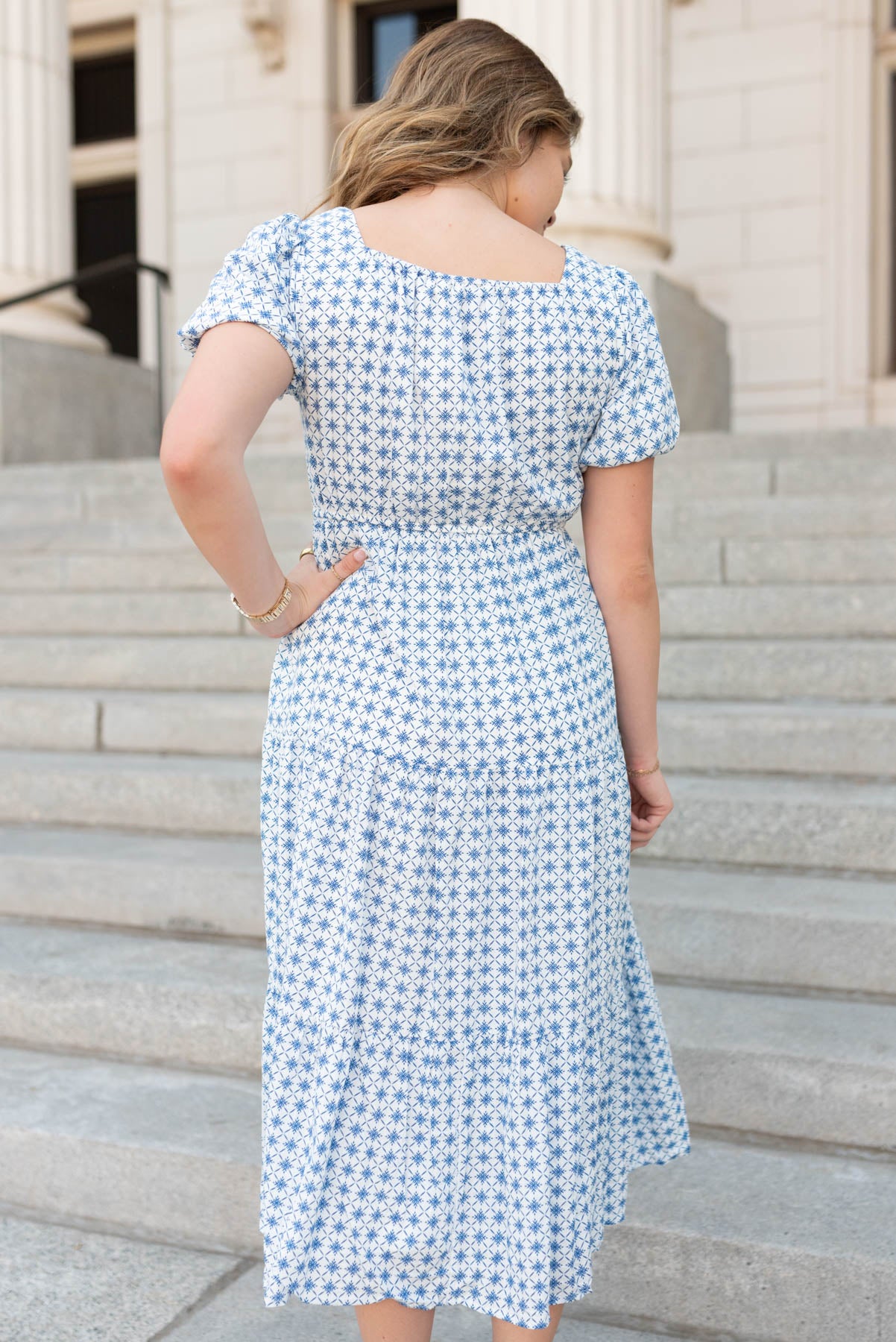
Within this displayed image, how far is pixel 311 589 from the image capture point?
1520 mm

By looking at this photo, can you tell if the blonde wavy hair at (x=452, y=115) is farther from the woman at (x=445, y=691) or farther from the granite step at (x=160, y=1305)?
the granite step at (x=160, y=1305)

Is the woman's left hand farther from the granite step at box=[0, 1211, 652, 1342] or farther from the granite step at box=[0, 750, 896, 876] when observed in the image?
the granite step at box=[0, 750, 896, 876]

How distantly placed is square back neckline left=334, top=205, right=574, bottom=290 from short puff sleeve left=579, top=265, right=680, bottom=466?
0.30ft

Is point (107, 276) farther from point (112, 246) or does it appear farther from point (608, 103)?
point (112, 246)

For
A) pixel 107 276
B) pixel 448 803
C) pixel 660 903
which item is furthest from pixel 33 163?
pixel 448 803

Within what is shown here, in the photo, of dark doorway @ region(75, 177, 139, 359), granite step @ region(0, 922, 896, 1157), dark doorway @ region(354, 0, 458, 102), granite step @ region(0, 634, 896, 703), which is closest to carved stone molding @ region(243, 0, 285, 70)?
Result: dark doorway @ region(354, 0, 458, 102)

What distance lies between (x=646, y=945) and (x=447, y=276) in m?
1.69

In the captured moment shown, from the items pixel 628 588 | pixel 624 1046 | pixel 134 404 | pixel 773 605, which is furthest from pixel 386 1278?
pixel 134 404

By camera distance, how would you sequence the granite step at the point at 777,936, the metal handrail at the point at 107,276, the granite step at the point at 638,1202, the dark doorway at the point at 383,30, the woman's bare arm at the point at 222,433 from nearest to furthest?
1. the woman's bare arm at the point at 222,433
2. the granite step at the point at 638,1202
3. the granite step at the point at 777,936
4. the metal handrail at the point at 107,276
5. the dark doorway at the point at 383,30

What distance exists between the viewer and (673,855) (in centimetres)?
306

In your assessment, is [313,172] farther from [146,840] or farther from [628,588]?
[628,588]

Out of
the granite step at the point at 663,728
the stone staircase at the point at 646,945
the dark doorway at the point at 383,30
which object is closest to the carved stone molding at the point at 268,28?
the dark doorway at the point at 383,30

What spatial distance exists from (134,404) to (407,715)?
7230 millimetres

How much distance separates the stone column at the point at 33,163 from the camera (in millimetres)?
7805
